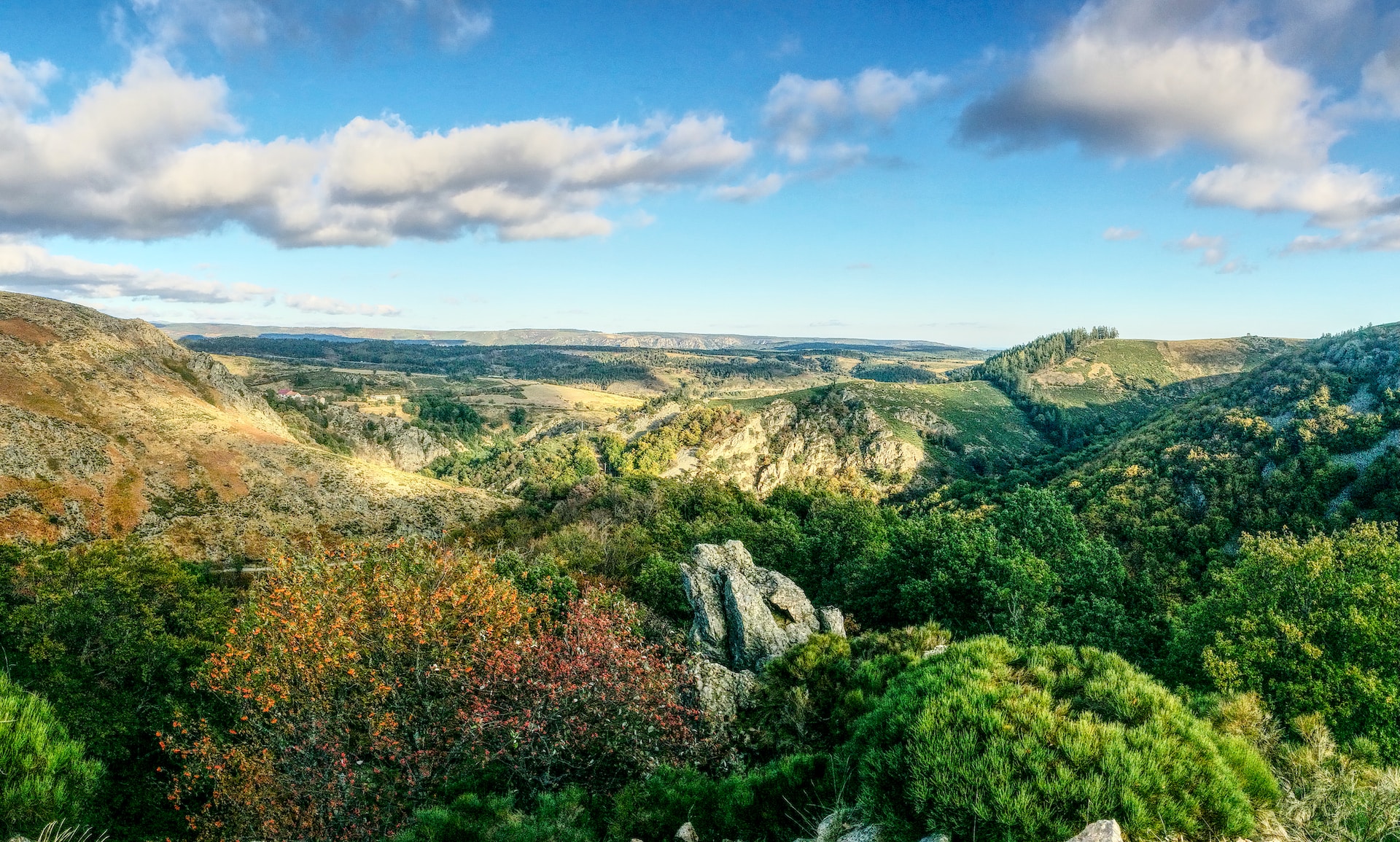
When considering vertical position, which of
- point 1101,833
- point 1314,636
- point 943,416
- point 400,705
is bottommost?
point 943,416

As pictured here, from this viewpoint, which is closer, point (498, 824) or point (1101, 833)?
point (1101, 833)

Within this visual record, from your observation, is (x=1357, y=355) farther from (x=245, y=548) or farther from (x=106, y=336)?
(x=106, y=336)

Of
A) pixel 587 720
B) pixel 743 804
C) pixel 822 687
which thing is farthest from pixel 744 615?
pixel 743 804

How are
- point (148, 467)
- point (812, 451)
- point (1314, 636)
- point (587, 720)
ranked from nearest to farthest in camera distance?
1. point (587, 720)
2. point (1314, 636)
3. point (148, 467)
4. point (812, 451)

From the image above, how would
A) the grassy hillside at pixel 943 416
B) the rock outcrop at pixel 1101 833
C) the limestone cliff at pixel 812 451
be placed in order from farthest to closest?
the grassy hillside at pixel 943 416, the limestone cliff at pixel 812 451, the rock outcrop at pixel 1101 833

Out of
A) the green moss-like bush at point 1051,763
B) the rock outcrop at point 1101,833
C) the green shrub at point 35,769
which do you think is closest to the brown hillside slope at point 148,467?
the green shrub at point 35,769

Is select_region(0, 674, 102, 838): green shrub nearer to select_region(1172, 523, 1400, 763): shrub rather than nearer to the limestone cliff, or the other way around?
select_region(1172, 523, 1400, 763): shrub

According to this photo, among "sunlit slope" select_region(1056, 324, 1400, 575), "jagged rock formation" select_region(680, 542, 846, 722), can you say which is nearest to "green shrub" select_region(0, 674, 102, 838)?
"jagged rock formation" select_region(680, 542, 846, 722)

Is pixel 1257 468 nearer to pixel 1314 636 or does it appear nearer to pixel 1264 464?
pixel 1264 464

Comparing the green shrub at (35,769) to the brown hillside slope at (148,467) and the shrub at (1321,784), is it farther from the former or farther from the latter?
the brown hillside slope at (148,467)
